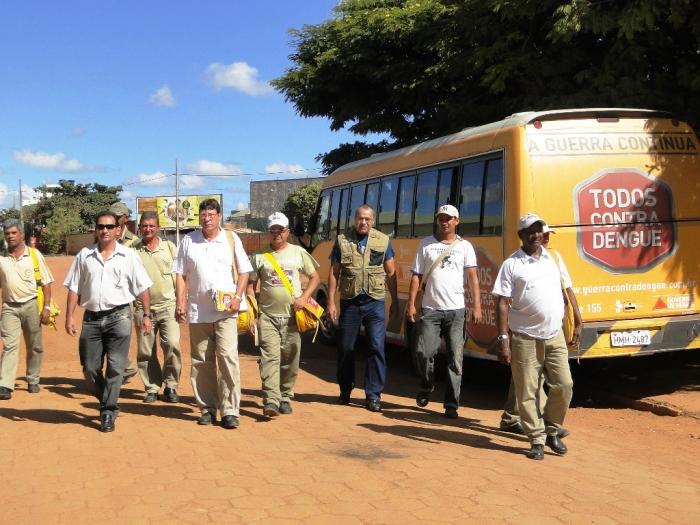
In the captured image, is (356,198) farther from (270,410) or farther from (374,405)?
(270,410)

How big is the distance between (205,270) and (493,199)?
10.2 feet

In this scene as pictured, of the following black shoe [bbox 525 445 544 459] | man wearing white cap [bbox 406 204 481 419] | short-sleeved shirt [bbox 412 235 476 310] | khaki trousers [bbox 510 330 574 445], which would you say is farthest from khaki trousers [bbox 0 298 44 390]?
black shoe [bbox 525 445 544 459]

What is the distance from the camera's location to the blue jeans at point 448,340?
737 centimetres

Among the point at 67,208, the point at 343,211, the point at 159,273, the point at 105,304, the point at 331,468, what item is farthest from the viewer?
the point at 67,208

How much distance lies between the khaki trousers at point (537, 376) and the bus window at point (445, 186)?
3.34 metres

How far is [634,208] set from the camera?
8133 millimetres

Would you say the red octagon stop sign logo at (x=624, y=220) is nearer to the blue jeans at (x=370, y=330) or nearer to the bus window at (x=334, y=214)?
the blue jeans at (x=370, y=330)

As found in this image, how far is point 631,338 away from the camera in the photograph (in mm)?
7969

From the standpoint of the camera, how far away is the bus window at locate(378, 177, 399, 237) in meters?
10.7

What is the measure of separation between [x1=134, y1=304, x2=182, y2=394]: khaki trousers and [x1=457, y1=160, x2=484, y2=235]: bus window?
3.23 metres

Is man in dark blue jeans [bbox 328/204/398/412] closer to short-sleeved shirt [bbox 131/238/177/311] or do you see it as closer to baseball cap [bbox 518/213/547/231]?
short-sleeved shirt [bbox 131/238/177/311]

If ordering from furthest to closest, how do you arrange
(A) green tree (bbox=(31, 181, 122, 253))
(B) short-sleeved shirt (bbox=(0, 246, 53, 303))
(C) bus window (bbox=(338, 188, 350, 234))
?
(A) green tree (bbox=(31, 181, 122, 253)) → (C) bus window (bbox=(338, 188, 350, 234)) → (B) short-sleeved shirt (bbox=(0, 246, 53, 303))

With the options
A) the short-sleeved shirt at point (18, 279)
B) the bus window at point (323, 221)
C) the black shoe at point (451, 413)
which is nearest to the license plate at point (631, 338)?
the black shoe at point (451, 413)

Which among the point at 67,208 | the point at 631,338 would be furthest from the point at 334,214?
the point at 67,208
